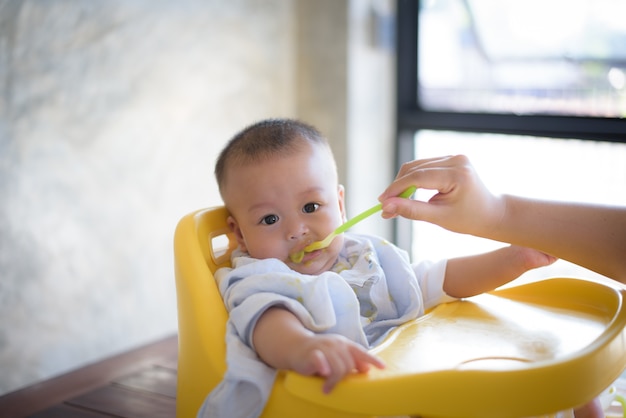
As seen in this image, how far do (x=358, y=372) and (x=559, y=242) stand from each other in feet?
1.13

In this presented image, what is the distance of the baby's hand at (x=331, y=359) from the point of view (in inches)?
32.2

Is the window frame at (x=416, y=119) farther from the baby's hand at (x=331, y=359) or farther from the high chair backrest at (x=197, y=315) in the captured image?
the baby's hand at (x=331, y=359)

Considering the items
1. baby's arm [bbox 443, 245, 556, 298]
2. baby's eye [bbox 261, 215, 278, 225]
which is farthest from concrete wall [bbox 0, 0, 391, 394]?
baby's arm [bbox 443, 245, 556, 298]

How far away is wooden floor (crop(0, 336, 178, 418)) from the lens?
154 centimetres

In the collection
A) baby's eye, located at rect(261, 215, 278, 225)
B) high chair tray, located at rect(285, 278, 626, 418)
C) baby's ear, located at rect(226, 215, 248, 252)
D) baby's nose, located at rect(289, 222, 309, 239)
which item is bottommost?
Answer: high chair tray, located at rect(285, 278, 626, 418)

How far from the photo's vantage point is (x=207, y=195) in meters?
2.07

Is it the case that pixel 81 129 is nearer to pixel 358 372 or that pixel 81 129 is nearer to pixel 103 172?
pixel 103 172

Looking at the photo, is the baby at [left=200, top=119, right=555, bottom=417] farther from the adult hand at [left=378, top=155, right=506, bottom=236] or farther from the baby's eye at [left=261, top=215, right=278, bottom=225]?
the adult hand at [left=378, top=155, right=506, bottom=236]

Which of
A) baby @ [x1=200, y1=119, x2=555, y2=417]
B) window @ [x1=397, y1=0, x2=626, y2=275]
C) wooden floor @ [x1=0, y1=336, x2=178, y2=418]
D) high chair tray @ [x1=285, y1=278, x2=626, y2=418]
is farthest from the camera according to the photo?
window @ [x1=397, y1=0, x2=626, y2=275]

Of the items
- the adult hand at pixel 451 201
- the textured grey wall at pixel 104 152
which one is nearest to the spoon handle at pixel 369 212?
the adult hand at pixel 451 201

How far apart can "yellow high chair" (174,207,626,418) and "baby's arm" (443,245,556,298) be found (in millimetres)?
26

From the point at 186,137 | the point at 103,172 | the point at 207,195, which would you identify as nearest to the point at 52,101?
the point at 103,172

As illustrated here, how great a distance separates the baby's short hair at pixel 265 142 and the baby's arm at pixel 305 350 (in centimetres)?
28

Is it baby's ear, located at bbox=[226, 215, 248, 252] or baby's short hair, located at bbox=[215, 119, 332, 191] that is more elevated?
baby's short hair, located at bbox=[215, 119, 332, 191]
